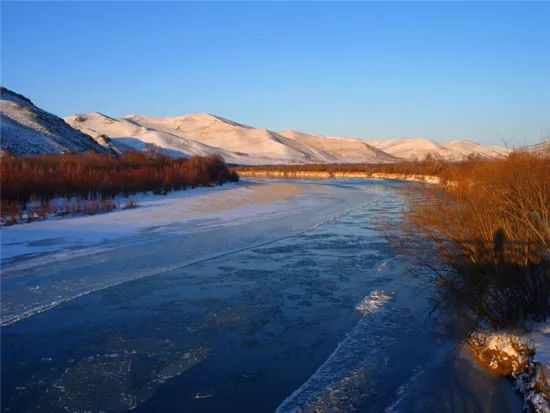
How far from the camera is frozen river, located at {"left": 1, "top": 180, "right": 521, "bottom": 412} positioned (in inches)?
181

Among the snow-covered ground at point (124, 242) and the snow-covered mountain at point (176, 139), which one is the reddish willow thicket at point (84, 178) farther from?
the snow-covered mountain at point (176, 139)

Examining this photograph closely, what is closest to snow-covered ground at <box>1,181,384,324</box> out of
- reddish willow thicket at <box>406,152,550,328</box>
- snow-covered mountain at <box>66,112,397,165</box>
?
reddish willow thicket at <box>406,152,550,328</box>

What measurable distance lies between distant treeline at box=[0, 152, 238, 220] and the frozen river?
500 cm

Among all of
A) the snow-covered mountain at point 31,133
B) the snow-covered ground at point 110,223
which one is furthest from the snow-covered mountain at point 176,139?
the snow-covered ground at point 110,223

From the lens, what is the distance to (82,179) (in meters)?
19.1

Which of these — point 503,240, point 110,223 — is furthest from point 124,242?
point 503,240

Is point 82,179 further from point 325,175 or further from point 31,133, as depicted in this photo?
point 325,175

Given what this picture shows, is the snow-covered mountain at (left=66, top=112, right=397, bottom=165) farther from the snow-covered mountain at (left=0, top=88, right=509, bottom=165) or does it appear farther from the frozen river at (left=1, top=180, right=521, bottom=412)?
the frozen river at (left=1, top=180, right=521, bottom=412)

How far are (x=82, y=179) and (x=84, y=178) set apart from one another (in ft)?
0.45

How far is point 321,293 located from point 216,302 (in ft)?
5.88

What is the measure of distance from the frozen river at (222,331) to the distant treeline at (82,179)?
500cm

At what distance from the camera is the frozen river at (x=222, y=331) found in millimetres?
4590

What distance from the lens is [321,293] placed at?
7.88m

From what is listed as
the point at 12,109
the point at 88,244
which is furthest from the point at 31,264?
the point at 12,109
